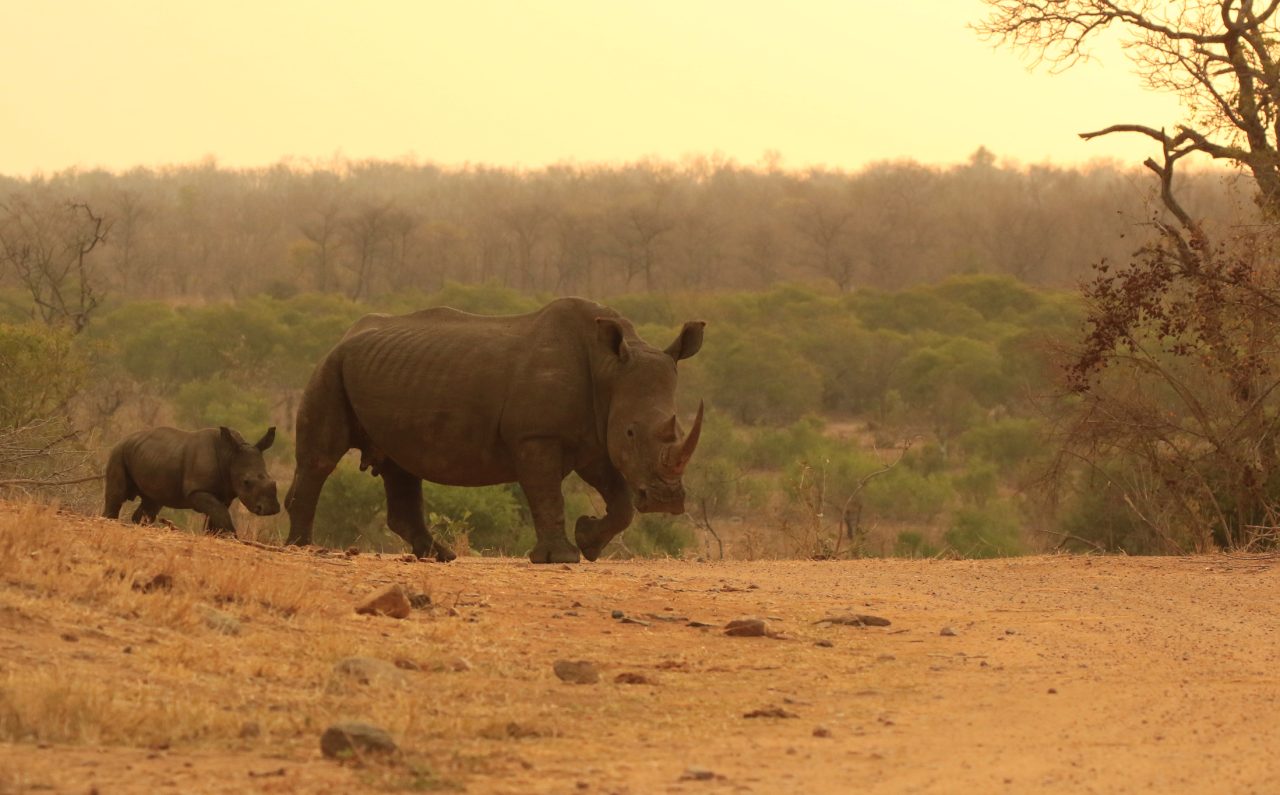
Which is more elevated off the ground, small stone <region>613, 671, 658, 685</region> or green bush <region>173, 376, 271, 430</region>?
small stone <region>613, 671, 658, 685</region>

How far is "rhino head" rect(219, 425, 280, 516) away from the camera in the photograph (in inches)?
554

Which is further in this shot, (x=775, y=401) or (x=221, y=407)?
(x=775, y=401)

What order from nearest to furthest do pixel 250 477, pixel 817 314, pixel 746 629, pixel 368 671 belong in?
1. pixel 368 671
2. pixel 746 629
3. pixel 250 477
4. pixel 817 314

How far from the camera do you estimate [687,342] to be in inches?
456

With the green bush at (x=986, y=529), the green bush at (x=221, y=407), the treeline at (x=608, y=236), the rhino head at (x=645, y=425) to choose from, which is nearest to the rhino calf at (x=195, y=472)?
the rhino head at (x=645, y=425)

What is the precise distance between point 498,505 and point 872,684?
16543mm

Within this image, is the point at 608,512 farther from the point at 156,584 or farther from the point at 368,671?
the point at 368,671

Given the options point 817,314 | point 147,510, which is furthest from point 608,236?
point 147,510

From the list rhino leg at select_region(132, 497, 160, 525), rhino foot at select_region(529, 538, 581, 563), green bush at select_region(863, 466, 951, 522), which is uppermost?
rhino foot at select_region(529, 538, 581, 563)

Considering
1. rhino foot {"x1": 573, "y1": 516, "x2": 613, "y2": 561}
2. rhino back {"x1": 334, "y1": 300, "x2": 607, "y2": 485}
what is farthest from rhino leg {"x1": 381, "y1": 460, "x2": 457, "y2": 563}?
rhino foot {"x1": 573, "y1": 516, "x2": 613, "y2": 561}

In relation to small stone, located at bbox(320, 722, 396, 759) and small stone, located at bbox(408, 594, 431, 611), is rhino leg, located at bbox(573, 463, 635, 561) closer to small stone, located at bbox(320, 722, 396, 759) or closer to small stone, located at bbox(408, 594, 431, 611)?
small stone, located at bbox(408, 594, 431, 611)

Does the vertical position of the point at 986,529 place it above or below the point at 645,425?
below

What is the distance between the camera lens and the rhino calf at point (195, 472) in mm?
14078

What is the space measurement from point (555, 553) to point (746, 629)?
11.8ft
